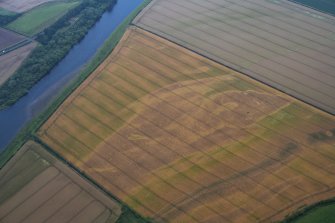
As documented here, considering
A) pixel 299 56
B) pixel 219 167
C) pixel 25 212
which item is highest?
pixel 299 56

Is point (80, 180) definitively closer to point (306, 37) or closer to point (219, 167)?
point (219, 167)

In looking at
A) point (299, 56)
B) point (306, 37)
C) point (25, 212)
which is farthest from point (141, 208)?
point (306, 37)

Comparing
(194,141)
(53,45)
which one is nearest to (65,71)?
(53,45)

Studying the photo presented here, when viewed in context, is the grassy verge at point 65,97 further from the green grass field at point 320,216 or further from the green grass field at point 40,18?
the green grass field at point 320,216

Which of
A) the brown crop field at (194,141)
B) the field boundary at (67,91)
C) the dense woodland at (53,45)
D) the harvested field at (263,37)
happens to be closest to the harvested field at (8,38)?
the dense woodland at (53,45)

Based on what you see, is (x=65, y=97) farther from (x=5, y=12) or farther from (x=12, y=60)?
(x=5, y=12)
